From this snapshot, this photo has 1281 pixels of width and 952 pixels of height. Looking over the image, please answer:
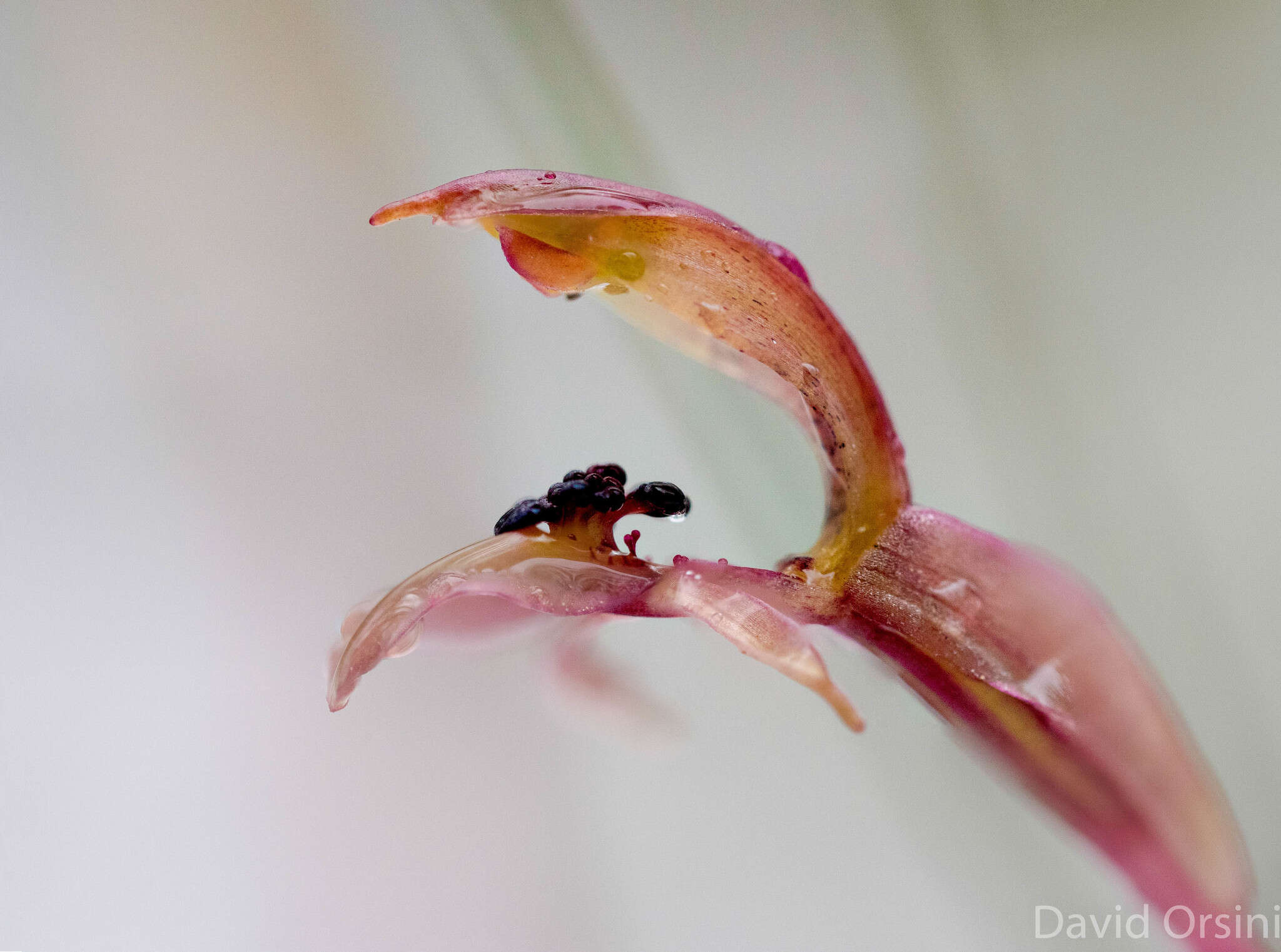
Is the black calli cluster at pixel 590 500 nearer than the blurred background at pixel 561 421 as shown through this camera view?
Yes

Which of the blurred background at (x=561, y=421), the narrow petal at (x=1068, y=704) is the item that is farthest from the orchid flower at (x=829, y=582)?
the blurred background at (x=561, y=421)

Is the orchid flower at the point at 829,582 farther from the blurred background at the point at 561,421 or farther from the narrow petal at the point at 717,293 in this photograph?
the blurred background at the point at 561,421

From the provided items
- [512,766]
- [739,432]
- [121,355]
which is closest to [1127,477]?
[739,432]

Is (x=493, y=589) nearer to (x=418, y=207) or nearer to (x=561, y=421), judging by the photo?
(x=418, y=207)

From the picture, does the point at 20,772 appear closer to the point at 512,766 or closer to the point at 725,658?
the point at 512,766

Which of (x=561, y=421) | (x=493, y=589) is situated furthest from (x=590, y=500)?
(x=561, y=421)

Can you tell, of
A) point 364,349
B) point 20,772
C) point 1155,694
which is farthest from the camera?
point 364,349

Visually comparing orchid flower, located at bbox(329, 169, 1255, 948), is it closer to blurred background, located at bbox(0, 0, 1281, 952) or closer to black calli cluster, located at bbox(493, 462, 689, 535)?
black calli cluster, located at bbox(493, 462, 689, 535)
